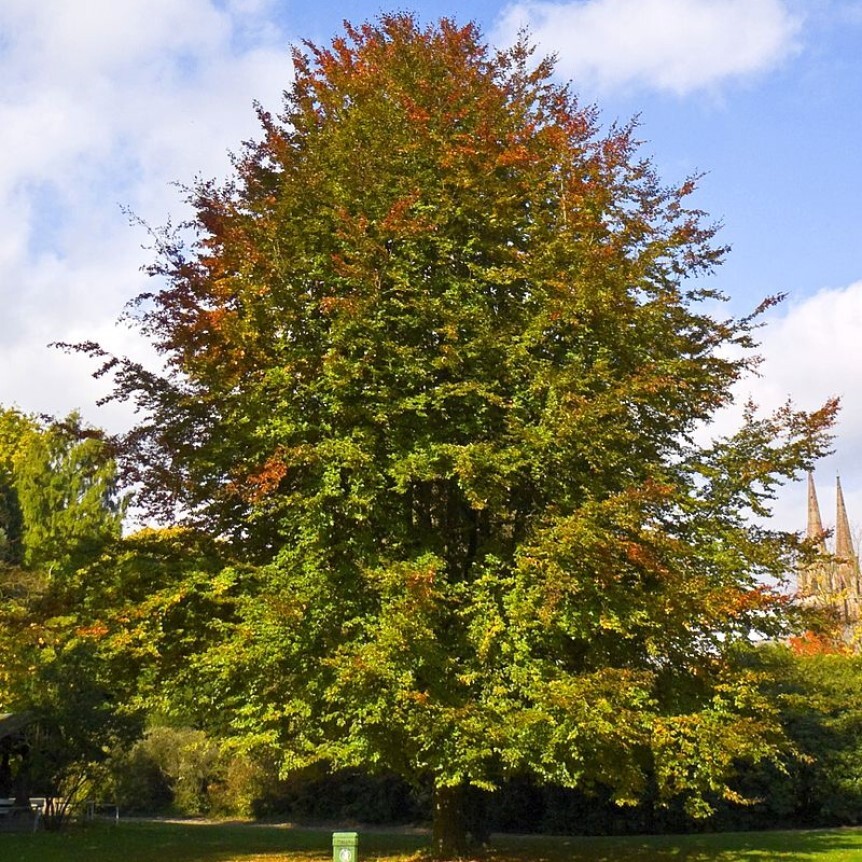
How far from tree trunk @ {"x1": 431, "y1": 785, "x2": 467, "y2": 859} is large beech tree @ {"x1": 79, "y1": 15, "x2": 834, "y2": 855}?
0.12 feet

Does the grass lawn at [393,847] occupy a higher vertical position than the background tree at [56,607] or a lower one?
lower

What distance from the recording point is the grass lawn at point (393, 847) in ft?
49.5

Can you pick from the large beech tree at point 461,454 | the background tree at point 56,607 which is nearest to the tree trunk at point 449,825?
the large beech tree at point 461,454

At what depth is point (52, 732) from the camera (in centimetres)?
2284

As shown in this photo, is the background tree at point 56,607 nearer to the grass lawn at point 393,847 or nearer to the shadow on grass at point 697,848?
the grass lawn at point 393,847

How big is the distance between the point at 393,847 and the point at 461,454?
9.69 metres

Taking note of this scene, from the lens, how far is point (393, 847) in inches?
680

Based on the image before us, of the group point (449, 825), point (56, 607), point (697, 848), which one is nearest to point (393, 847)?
point (449, 825)

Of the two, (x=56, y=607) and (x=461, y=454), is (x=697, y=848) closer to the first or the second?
(x=461, y=454)

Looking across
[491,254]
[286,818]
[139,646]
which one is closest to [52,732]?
[286,818]

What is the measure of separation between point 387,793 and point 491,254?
53.9ft

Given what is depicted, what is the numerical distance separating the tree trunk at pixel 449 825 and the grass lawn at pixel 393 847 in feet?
3.01

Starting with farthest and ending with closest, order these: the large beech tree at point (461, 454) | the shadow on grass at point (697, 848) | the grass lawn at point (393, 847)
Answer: the grass lawn at point (393, 847), the shadow on grass at point (697, 848), the large beech tree at point (461, 454)

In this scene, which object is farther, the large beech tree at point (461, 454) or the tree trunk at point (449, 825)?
the tree trunk at point (449, 825)
